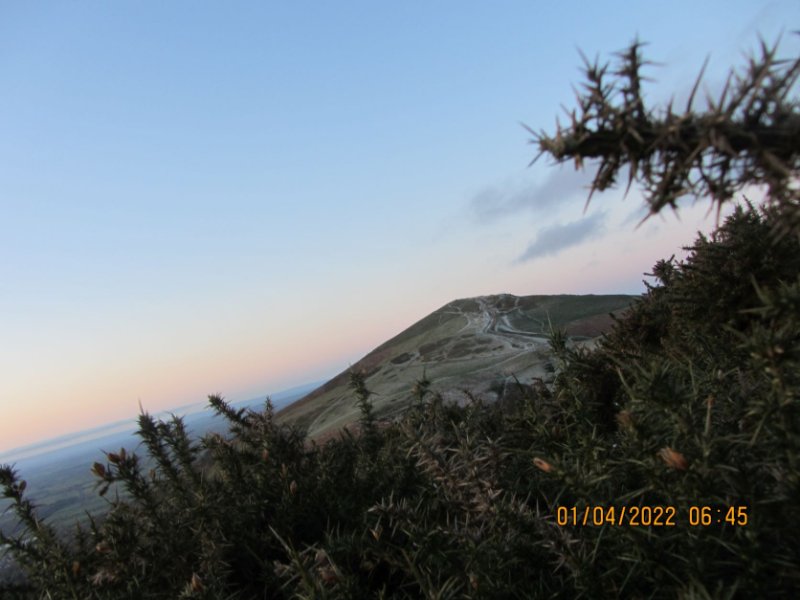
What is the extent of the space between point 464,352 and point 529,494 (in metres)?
17.4

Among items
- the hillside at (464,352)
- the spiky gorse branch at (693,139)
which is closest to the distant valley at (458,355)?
the hillside at (464,352)

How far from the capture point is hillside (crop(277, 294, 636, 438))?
13.3 meters

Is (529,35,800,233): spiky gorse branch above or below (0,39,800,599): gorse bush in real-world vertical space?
above

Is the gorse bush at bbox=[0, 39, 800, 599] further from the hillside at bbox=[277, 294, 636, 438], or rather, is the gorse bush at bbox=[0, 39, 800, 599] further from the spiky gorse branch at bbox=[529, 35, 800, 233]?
the hillside at bbox=[277, 294, 636, 438]

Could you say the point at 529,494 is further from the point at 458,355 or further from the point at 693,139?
the point at 458,355

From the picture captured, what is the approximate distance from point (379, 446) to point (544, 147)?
3.35m

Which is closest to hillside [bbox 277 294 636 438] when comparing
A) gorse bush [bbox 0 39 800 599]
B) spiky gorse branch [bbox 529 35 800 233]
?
gorse bush [bbox 0 39 800 599]

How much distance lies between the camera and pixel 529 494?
2.11 meters

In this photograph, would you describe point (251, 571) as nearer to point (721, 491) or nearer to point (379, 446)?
point (379, 446)

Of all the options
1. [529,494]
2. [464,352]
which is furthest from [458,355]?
[529,494]

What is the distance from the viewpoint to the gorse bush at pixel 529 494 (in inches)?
64.8

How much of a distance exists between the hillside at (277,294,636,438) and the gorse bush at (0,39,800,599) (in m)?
7.58

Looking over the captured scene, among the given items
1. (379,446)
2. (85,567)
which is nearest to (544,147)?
(85,567)

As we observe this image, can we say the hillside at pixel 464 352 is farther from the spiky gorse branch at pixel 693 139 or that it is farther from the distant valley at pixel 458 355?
the spiky gorse branch at pixel 693 139
